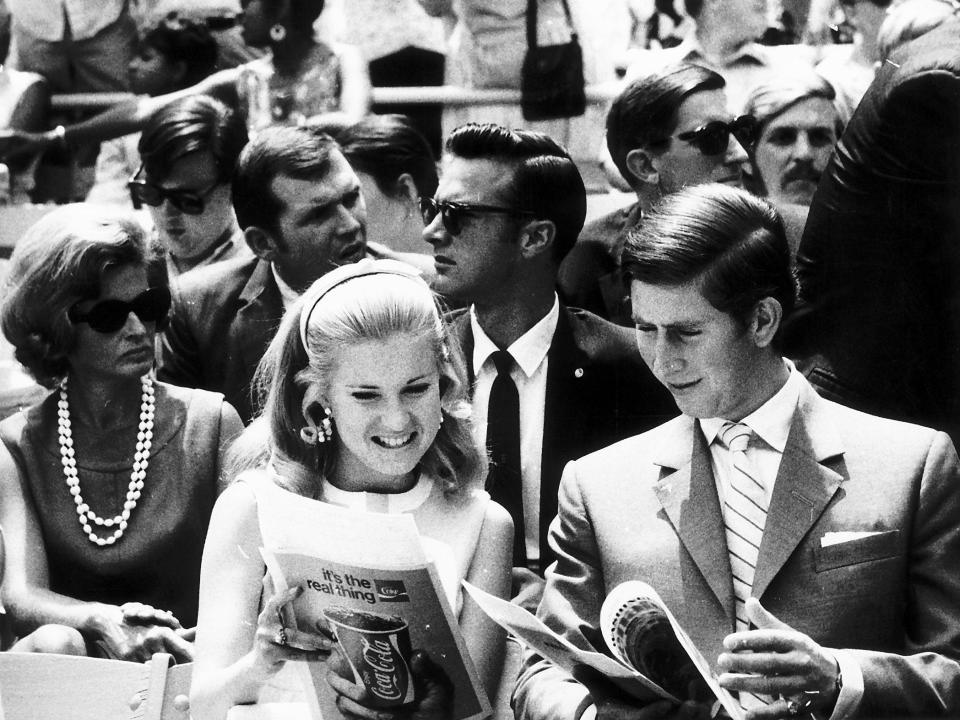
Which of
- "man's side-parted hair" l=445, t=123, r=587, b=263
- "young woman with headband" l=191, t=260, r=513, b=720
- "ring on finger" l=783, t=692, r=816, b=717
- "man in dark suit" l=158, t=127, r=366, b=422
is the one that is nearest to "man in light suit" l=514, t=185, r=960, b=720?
"ring on finger" l=783, t=692, r=816, b=717

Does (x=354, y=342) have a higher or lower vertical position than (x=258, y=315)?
higher

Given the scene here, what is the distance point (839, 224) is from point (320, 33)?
1.31 m

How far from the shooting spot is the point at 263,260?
358cm

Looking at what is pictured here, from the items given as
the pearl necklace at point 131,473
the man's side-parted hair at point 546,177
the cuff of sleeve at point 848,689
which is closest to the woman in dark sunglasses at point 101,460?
the pearl necklace at point 131,473

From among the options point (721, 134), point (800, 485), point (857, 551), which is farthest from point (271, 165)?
point (857, 551)

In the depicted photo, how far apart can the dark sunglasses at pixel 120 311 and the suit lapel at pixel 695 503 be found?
1.25 m

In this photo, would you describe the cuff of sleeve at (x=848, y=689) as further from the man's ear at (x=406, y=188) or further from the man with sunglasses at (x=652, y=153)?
the man's ear at (x=406, y=188)

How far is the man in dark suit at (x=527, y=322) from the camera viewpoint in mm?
3383

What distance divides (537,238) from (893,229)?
2.60 ft

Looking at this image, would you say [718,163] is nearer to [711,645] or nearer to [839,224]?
[839,224]

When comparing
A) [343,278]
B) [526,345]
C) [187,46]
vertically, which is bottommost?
[526,345]

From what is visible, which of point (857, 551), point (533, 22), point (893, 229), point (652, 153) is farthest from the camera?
point (533, 22)

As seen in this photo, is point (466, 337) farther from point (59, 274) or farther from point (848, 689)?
point (848, 689)

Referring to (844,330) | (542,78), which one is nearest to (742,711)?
(844,330)
